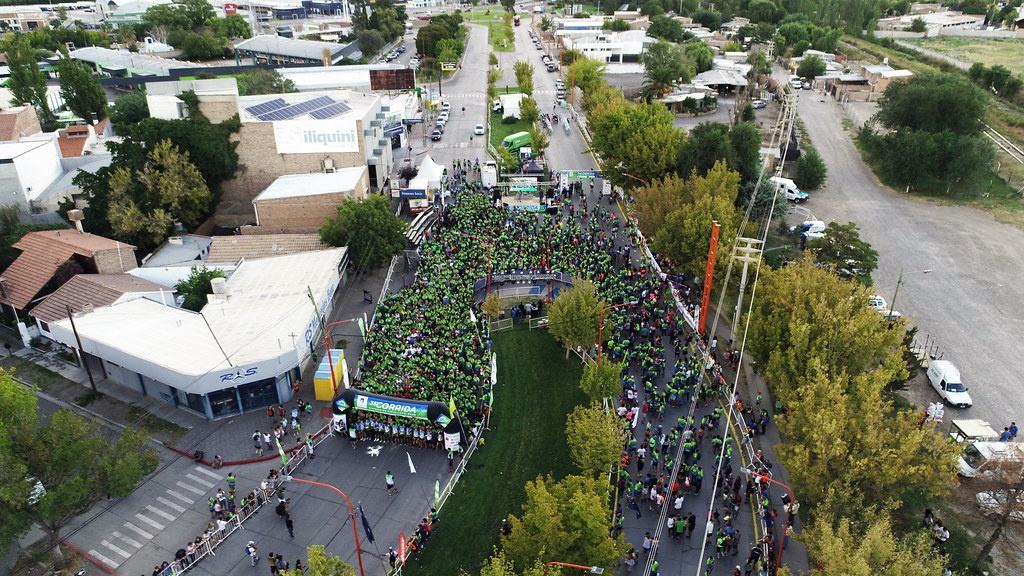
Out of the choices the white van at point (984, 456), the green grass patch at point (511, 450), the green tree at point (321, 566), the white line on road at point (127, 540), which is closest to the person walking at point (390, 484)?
the green grass patch at point (511, 450)

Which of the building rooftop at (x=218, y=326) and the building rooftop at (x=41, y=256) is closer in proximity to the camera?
the building rooftop at (x=218, y=326)

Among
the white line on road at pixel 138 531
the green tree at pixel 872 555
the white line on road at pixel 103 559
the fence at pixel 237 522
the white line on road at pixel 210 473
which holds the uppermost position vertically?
the green tree at pixel 872 555

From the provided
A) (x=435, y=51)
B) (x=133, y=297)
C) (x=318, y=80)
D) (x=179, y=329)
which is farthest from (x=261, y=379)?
(x=435, y=51)

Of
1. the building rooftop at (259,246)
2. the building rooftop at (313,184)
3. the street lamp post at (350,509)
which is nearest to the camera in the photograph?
the street lamp post at (350,509)

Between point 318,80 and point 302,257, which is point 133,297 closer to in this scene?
point 302,257

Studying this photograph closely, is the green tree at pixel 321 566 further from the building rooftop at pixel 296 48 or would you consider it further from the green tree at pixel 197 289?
the building rooftop at pixel 296 48

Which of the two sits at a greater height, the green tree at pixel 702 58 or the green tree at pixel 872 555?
the green tree at pixel 702 58

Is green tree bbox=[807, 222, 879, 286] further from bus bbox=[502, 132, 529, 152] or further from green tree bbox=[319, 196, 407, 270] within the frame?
bus bbox=[502, 132, 529, 152]
